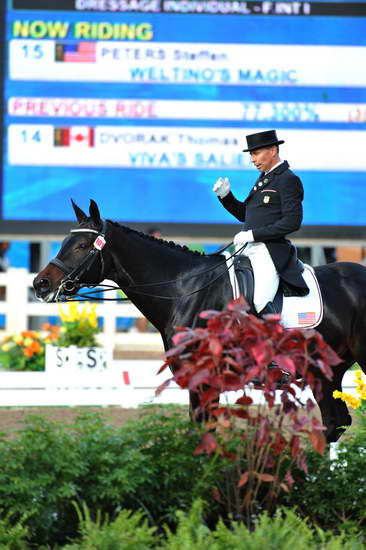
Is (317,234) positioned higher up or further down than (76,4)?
further down

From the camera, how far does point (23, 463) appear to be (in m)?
→ 4.45

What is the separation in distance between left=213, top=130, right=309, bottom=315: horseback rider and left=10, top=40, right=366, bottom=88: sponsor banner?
6.85 m

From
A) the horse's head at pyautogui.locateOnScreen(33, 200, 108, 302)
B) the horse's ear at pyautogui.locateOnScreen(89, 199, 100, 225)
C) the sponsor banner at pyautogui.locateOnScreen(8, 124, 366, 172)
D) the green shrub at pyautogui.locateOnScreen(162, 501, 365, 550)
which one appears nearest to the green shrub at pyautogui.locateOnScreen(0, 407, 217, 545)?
the green shrub at pyautogui.locateOnScreen(162, 501, 365, 550)

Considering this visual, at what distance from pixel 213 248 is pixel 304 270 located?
922 centimetres

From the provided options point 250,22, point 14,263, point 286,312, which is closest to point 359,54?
point 250,22

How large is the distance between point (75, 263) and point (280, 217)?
136 centimetres

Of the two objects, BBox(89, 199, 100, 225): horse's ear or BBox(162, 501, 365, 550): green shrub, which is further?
BBox(89, 199, 100, 225): horse's ear

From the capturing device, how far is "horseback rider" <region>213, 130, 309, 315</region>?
258 inches

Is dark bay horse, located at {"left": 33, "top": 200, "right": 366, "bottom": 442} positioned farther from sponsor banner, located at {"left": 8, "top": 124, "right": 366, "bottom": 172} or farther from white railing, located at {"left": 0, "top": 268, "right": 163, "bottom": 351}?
white railing, located at {"left": 0, "top": 268, "right": 163, "bottom": 351}

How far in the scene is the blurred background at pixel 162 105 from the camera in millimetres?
13359

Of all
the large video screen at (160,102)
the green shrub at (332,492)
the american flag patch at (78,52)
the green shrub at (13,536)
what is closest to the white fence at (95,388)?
the large video screen at (160,102)

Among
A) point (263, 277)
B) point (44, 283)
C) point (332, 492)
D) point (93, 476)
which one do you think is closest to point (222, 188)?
point (263, 277)

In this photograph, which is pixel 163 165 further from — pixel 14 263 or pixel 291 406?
pixel 291 406

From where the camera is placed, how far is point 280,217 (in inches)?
267
